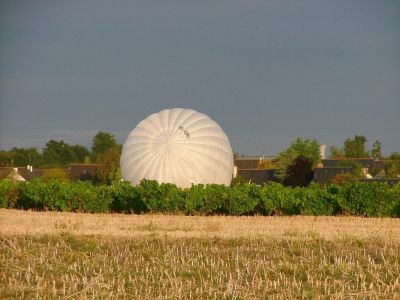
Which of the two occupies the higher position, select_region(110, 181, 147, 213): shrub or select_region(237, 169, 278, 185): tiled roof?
select_region(237, 169, 278, 185): tiled roof

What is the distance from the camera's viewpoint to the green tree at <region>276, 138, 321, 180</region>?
71.0 metres

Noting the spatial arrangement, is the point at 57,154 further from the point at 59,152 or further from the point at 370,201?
the point at 370,201

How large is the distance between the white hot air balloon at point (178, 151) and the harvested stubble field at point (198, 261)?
15.3 m

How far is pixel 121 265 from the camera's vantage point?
611 inches

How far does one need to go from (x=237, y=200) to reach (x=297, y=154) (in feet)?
134

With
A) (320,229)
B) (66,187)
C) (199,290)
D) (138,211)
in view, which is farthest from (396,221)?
(199,290)

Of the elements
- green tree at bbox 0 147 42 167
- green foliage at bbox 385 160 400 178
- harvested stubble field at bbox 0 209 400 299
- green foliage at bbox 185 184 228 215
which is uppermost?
green tree at bbox 0 147 42 167

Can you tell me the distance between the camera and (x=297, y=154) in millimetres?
73375

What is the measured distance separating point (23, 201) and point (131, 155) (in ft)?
26.9

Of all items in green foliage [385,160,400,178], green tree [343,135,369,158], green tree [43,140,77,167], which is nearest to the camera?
green foliage [385,160,400,178]

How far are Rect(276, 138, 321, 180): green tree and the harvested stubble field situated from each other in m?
44.9

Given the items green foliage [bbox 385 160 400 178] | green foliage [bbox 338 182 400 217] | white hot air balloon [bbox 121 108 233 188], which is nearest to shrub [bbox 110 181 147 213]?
white hot air balloon [bbox 121 108 233 188]

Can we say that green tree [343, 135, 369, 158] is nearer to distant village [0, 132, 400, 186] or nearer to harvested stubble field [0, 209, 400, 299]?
distant village [0, 132, 400, 186]

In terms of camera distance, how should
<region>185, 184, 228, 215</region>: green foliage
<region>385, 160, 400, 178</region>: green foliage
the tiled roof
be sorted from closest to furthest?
<region>185, 184, 228, 215</region>: green foliage
<region>385, 160, 400, 178</region>: green foliage
the tiled roof
